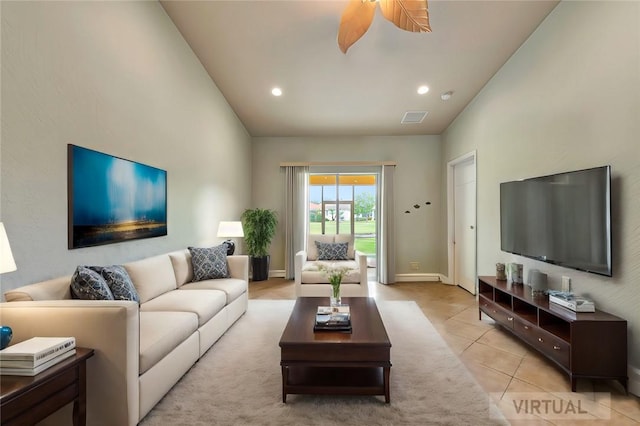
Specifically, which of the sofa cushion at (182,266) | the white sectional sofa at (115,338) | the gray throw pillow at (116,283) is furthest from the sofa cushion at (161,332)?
the sofa cushion at (182,266)

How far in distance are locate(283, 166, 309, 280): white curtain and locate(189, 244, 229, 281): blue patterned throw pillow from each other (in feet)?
7.48

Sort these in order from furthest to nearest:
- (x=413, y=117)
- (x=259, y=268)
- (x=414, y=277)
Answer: (x=414, y=277)
(x=259, y=268)
(x=413, y=117)

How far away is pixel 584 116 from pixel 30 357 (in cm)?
396

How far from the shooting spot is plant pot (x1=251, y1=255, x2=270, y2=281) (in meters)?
5.59

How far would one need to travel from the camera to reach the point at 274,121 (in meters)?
5.39

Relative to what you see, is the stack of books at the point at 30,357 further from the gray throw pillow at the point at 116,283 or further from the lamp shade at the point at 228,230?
the lamp shade at the point at 228,230

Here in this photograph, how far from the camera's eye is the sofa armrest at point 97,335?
160 centimetres

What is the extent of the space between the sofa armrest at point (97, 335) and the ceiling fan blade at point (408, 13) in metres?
2.53

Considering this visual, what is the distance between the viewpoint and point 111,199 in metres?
2.55

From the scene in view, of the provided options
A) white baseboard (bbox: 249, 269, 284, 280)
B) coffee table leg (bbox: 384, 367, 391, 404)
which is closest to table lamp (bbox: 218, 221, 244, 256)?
white baseboard (bbox: 249, 269, 284, 280)

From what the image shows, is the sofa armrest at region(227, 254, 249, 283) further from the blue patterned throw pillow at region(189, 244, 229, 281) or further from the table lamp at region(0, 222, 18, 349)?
the table lamp at region(0, 222, 18, 349)

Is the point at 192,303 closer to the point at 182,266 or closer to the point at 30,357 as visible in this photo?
the point at 182,266

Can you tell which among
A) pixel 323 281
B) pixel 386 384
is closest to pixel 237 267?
pixel 323 281

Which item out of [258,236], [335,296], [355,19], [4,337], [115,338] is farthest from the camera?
[258,236]
